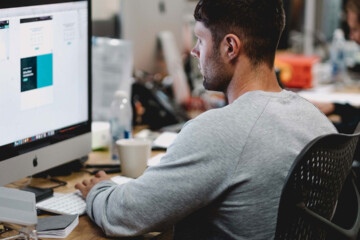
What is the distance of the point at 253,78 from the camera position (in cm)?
136

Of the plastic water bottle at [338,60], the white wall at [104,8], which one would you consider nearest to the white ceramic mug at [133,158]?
the white wall at [104,8]

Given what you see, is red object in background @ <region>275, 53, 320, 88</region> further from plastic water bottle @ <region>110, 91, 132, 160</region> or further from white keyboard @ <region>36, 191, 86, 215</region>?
white keyboard @ <region>36, 191, 86, 215</region>

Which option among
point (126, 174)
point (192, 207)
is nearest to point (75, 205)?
point (126, 174)

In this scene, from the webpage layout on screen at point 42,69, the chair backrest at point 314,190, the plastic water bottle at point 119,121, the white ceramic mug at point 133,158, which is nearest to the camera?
the chair backrest at point 314,190

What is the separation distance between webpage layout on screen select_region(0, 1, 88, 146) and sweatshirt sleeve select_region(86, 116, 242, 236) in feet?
1.37

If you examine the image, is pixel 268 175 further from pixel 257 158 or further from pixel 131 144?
pixel 131 144

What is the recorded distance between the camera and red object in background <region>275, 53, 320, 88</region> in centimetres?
353

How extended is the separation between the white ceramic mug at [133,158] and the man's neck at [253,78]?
499 mm

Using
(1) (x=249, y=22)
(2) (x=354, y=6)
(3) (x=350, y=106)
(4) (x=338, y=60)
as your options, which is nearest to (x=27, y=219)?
(1) (x=249, y=22)

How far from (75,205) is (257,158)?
566 mm

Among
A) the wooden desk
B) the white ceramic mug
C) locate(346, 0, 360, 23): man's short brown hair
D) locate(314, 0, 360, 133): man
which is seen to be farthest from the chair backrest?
locate(346, 0, 360, 23): man's short brown hair

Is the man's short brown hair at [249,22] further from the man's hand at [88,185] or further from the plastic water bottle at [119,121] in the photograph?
the plastic water bottle at [119,121]

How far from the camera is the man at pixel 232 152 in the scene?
1.21 metres

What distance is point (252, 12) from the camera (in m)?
1.30
